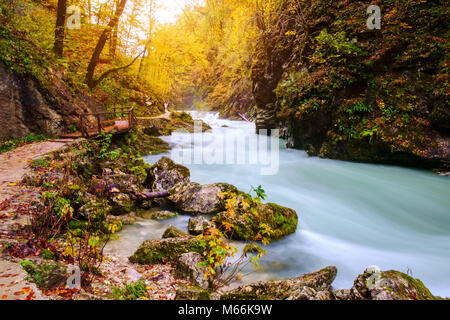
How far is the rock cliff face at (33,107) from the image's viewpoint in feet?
24.0

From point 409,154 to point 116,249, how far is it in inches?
412

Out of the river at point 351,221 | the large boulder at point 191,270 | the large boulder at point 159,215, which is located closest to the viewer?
the large boulder at point 191,270

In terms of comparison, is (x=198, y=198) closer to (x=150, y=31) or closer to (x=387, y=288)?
(x=387, y=288)

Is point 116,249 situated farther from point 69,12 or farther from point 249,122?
point 249,122

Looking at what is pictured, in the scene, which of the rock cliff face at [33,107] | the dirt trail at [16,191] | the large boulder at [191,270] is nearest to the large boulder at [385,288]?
the large boulder at [191,270]

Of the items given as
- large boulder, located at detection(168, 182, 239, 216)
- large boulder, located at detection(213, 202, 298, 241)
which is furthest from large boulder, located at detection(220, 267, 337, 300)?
large boulder, located at detection(168, 182, 239, 216)

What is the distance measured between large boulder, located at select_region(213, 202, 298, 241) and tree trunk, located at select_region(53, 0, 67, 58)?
11.4m

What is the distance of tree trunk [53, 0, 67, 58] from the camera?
9836 millimetres

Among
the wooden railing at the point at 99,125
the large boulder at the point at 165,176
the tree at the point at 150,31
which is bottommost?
the large boulder at the point at 165,176

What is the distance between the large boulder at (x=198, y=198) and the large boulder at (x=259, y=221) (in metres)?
0.94

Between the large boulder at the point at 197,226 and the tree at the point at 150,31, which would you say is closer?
the large boulder at the point at 197,226

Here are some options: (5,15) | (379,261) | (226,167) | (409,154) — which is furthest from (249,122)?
(379,261)

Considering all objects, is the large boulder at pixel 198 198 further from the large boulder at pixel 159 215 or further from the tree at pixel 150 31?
the tree at pixel 150 31

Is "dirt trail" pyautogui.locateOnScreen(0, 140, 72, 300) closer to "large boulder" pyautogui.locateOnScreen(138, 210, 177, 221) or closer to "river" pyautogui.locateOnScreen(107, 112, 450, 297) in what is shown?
"river" pyautogui.locateOnScreen(107, 112, 450, 297)
